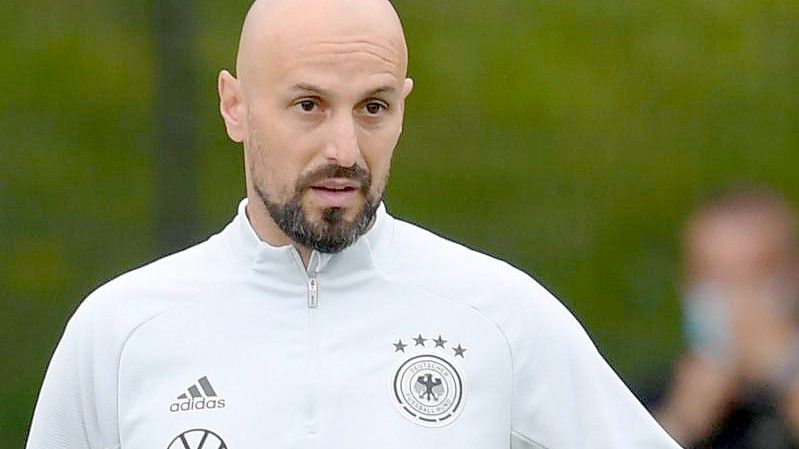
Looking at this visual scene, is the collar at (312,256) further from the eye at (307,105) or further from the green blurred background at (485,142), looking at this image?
the green blurred background at (485,142)

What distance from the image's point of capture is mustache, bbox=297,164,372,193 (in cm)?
281

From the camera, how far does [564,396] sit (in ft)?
9.64

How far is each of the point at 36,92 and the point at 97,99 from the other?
0.66 feet

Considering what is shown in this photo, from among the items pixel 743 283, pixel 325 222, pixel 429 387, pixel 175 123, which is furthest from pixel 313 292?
pixel 175 123

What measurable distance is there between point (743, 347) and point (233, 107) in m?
2.66

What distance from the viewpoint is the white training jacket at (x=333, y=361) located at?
284 centimetres

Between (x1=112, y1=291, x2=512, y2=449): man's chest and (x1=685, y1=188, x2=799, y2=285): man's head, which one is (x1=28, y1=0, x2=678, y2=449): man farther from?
(x1=685, y1=188, x2=799, y2=285): man's head

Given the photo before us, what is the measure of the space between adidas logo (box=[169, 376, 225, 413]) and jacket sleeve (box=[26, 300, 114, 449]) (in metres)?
0.16

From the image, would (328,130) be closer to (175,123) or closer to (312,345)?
(312,345)

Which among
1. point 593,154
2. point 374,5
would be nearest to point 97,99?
point 593,154

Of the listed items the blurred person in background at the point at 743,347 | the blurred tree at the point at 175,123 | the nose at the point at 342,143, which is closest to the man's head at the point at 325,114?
the nose at the point at 342,143

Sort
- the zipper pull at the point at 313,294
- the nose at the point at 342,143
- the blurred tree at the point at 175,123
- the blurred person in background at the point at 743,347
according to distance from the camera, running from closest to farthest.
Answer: the nose at the point at 342,143 < the zipper pull at the point at 313,294 < the blurred person in background at the point at 743,347 < the blurred tree at the point at 175,123

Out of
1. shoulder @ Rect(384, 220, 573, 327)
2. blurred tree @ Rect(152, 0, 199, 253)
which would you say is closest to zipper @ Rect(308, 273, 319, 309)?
shoulder @ Rect(384, 220, 573, 327)

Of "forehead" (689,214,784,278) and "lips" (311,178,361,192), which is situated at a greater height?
"forehead" (689,214,784,278)
